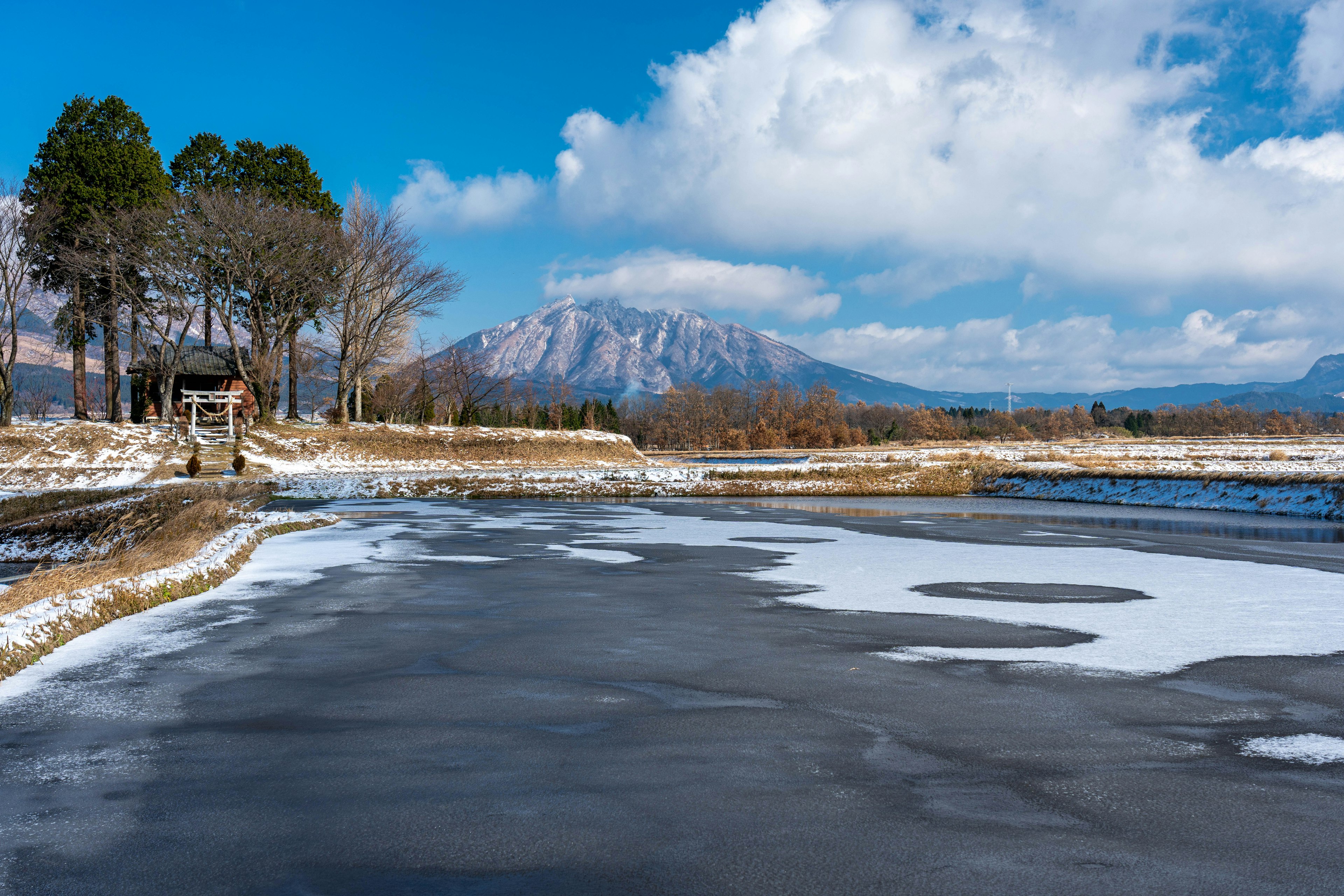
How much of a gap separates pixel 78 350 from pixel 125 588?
142 feet

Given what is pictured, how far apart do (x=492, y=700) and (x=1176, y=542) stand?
16181mm

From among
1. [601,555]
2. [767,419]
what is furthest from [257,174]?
[767,419]

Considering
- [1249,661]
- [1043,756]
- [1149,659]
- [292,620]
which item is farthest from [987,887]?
[292,620]

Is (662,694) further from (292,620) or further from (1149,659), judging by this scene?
(292,620)

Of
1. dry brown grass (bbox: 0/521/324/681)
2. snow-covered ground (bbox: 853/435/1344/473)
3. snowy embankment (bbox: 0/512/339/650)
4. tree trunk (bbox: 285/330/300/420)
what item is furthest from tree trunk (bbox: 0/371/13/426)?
snow-covered ground (bbox: 853/435/1344/473)

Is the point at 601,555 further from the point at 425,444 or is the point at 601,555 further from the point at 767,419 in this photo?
the point at 767,419

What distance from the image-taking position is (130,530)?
17.5 meters

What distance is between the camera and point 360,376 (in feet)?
165

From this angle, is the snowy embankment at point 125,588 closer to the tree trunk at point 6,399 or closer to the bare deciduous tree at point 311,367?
the tree trunk at point 6,399

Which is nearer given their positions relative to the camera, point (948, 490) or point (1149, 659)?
point (1149, 659)

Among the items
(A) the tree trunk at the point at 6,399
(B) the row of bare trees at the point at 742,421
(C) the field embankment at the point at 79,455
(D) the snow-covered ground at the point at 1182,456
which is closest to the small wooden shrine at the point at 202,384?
(C) the field embankment at the point at 79,455

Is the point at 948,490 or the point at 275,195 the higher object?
the point at 275,195

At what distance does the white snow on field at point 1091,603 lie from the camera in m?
7.08

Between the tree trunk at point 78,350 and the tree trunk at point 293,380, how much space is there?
10.1 meters
